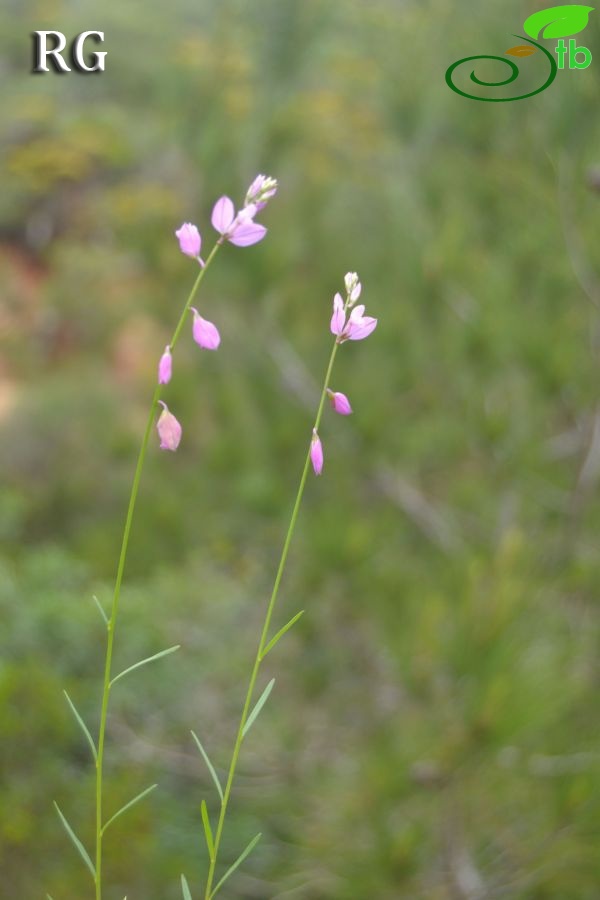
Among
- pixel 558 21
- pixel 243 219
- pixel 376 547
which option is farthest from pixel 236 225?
pixel 376 547

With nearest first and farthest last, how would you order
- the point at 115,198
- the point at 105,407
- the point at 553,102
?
the point at 553,102 < the point at 105,407 < the point at 115,198

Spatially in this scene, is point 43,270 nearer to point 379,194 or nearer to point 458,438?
point 379,194

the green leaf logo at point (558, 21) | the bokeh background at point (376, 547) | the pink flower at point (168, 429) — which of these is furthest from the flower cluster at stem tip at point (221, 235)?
the green leaf logo at point (558, 21)

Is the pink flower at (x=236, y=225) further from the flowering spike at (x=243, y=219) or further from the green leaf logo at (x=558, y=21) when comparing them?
the green leaf logo at (x=558, y=21)

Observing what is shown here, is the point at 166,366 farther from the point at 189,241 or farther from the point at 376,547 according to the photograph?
the point at 376,547

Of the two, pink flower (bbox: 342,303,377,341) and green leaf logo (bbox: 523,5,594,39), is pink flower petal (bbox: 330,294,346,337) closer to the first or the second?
pink flower (bbox: 342,303,377,341)

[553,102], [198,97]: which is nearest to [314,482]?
[198,97]
